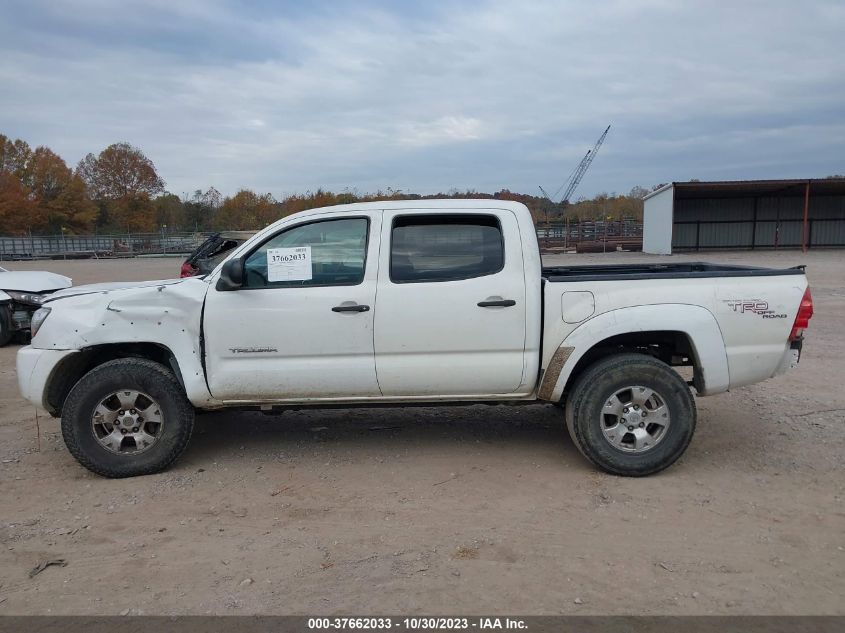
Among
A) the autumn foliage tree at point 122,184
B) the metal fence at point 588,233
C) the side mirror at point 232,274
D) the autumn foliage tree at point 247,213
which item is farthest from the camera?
the autumn foliage tree at point 122,184

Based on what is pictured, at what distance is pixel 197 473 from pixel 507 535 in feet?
7.87

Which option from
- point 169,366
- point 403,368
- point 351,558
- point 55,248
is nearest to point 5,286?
point 169,366

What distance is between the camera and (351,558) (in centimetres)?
361

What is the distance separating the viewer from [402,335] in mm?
4613

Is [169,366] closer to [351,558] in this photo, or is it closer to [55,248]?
[351,558]

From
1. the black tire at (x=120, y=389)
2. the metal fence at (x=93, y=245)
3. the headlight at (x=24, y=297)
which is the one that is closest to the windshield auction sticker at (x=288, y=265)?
the black tire at (x=120, y=389)

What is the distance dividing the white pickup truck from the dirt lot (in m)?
0.44

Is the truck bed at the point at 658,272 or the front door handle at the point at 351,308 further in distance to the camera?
the truck bed at the point at 658,272

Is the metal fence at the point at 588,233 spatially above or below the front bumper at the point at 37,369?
above

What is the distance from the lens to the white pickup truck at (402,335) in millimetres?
4605

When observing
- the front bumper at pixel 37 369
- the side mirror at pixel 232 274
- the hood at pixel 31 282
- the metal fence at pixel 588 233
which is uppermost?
the metal fence at pixel 588 233

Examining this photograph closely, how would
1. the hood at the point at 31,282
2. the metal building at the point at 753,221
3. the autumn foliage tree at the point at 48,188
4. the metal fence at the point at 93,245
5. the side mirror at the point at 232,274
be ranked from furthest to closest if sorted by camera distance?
the autumn foliage tree at the point at 48,188 → the metal fence at the point at 93,245 → the metal building at the point at 753,221 → the hood at the point at 31,282 → the side mirror at the point at 232,274

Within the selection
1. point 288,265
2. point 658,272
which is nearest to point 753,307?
point 658,272

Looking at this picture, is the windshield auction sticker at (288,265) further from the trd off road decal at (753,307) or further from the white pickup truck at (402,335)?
the trd off road decal at (753,307)
